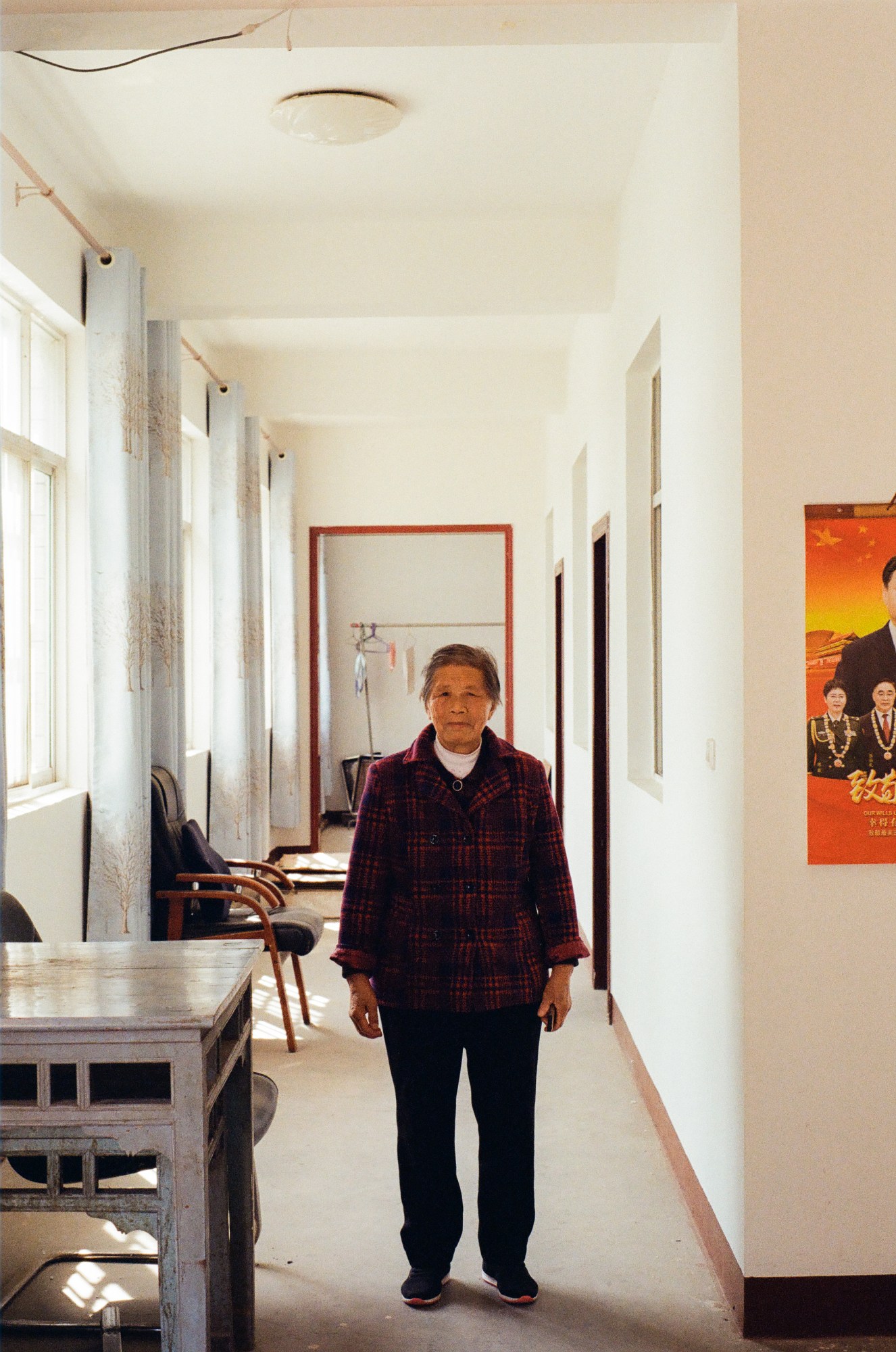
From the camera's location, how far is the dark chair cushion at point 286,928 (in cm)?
457

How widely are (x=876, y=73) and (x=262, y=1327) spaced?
9.29 ft

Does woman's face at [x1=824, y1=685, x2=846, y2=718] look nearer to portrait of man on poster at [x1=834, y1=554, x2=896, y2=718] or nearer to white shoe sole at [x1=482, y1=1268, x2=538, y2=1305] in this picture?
portrait of man on poster at [x1=834, y1=554, x2=896, y2=718]

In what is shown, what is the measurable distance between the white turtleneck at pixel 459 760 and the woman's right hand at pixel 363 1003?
0.45 metres

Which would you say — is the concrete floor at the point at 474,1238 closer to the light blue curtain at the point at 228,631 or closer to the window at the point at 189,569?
the light blue curtain at the point at 228,631

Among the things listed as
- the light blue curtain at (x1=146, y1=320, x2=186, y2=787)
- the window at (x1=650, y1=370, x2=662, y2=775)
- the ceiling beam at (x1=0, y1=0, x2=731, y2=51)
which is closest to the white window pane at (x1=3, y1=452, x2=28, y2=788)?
the light blue curtain at (x1=146, y1=320, x2=186, y2=787)

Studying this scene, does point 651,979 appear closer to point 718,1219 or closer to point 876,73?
point 718,1219

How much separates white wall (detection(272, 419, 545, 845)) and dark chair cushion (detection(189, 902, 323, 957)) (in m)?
3.88

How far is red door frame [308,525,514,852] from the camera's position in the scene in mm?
8633

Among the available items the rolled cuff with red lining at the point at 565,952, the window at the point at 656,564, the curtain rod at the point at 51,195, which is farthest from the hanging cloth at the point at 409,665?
the rolled cuff with red lining at the point at 565,952

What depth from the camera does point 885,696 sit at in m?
2.44

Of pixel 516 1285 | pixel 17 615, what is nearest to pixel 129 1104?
pixel 516 1285

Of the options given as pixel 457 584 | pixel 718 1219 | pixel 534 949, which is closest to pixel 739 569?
pixel 534 949

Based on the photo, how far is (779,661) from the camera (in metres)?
2.46

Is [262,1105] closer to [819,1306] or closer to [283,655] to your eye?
[819,1306]
